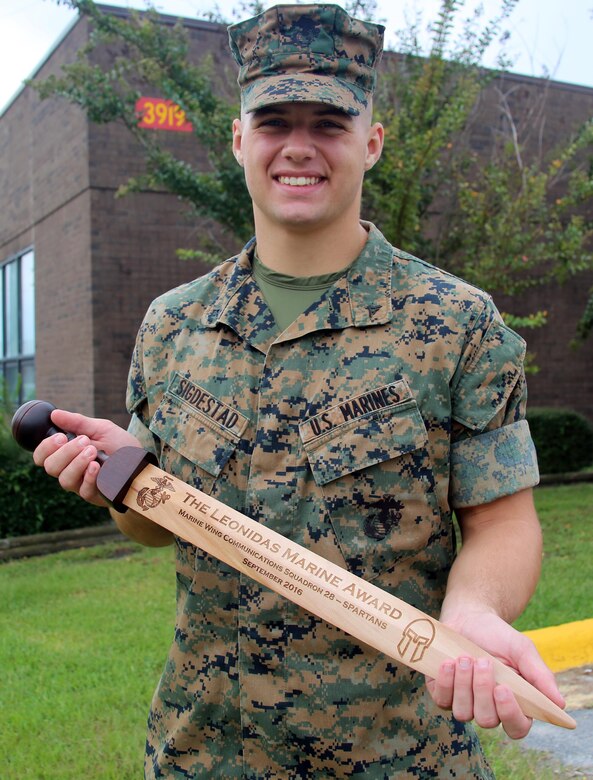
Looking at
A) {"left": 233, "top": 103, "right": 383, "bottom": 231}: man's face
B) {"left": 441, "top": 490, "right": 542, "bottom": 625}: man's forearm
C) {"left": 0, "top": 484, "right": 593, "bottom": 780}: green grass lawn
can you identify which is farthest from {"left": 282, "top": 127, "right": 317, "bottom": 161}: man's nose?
{"left": 0, "top": 484, "right": 593, "bottom": 780}: green grass lawn

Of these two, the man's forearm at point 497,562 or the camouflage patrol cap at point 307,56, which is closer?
the man's forearm at point 497,562

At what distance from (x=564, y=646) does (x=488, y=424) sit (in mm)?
3168

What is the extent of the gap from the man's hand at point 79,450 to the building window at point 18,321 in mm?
10891

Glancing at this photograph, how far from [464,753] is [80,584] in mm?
5302

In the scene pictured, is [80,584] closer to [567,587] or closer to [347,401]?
[567,587]

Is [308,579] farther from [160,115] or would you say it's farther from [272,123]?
[160,115]

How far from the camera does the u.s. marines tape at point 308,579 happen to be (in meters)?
1.45

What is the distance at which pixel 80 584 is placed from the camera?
6.55 metres

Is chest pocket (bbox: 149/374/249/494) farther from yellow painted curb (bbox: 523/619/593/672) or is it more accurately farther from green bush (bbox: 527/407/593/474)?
green bush (bbox: 527/407/593/474)

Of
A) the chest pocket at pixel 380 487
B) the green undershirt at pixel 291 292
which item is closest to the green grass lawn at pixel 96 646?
the chest pocket at pixel 380 487

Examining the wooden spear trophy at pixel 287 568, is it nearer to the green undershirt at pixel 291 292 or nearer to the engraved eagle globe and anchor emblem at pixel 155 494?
the engraved eagle globe and anchor emblem at pixel 155 494

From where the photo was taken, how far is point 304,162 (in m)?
1.75

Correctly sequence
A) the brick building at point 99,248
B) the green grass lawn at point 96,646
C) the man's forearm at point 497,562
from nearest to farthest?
the man's forearm at point 497,562
the green grass lawn at point 96,646
the brick building at point 99,248

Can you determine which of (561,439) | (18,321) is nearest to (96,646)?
(561,439)
